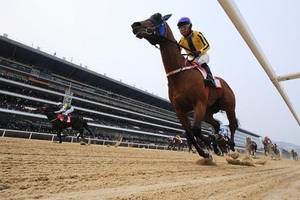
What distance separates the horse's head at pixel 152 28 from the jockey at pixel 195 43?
41cm

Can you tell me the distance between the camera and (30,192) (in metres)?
1.15

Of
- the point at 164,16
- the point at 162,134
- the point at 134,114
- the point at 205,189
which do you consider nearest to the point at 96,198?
the point at 205,189

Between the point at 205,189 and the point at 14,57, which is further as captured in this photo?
the point at 14,57

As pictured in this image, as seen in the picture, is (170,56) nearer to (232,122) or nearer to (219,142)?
(232,122)

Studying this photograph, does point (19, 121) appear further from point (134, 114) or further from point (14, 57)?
point (134, 114)

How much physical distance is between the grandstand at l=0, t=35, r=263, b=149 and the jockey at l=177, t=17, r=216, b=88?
1098 inches

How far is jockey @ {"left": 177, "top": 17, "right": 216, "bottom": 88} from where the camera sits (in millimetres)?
3898

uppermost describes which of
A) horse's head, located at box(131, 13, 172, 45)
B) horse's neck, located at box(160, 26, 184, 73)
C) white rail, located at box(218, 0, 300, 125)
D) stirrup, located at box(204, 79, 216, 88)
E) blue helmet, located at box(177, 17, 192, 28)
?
blue helmet, located at box(177, 17, 192, 28)

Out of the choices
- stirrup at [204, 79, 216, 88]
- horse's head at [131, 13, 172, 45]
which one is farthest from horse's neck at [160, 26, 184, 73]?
stirrup at [204, 79, 216, 88]

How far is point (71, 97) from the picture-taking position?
1330 inches

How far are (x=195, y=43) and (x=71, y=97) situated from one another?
1311 inches

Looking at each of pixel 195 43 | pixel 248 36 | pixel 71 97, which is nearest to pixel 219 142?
pixel 195 43

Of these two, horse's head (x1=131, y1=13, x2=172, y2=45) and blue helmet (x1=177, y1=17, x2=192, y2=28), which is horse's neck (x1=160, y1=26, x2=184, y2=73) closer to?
horse's head (x1=131, y1=13, x2=172, y2=45)

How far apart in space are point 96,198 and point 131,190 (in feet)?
1.06
